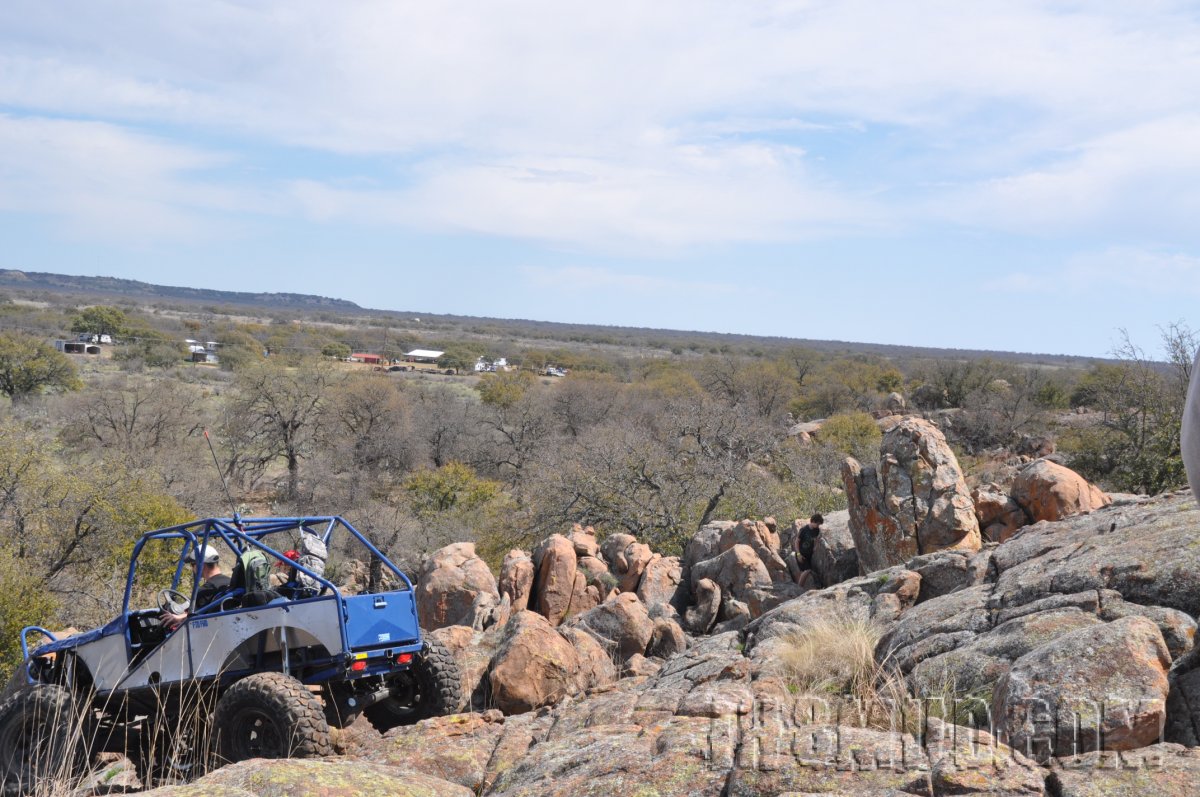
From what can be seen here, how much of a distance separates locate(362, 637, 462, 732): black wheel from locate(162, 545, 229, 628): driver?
184cm

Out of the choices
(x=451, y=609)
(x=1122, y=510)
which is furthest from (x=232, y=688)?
(x=1122, y=510)

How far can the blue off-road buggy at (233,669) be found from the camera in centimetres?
793

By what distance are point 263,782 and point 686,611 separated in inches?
438

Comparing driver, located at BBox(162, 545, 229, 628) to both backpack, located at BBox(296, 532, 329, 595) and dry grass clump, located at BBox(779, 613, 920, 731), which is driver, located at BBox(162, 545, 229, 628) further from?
dry grass clump, located at BBox(779, 613, 920, 731)

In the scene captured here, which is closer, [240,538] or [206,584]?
[240,538]

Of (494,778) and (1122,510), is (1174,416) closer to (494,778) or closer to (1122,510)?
(1122,510)

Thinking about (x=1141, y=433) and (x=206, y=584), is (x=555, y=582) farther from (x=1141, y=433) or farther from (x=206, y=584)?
(x=1141, y=433)

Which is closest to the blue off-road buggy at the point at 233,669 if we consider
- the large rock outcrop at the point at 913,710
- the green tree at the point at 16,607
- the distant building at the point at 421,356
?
the large rock outcrop at the point at 913,710

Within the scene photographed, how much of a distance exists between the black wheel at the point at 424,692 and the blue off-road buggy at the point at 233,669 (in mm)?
12

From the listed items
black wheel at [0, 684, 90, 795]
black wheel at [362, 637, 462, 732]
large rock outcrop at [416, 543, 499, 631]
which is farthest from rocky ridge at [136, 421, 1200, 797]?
black wheel at [0, 684, 90, 795]

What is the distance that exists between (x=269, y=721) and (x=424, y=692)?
1.68m

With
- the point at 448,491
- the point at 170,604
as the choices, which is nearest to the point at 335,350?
the point at 448,491

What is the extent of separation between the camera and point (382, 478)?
3944 centimetres

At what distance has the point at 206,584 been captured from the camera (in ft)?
28.7
